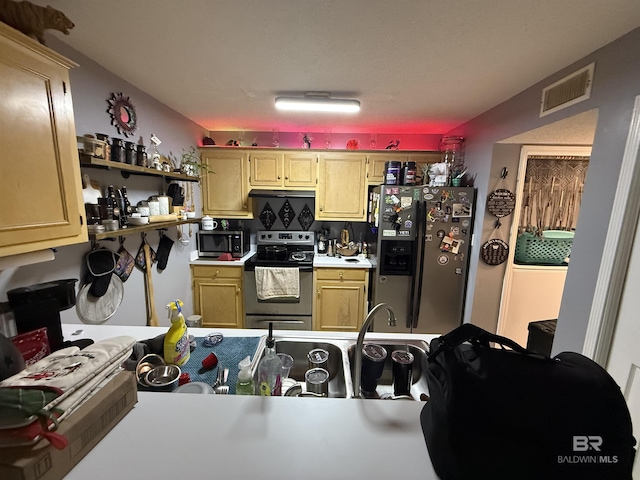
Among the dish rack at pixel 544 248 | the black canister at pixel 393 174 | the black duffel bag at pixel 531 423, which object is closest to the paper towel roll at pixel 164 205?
the black canister at pixel 393 174

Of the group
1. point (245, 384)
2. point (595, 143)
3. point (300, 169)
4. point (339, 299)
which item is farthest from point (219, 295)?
point (595, 143)

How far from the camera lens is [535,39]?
49.7 inches

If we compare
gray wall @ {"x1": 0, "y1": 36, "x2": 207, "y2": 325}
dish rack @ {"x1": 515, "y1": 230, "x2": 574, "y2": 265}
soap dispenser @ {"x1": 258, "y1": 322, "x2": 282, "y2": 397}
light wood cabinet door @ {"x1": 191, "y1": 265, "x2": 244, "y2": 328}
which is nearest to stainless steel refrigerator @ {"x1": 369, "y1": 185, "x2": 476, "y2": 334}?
dish rack @ {"x1": 515, "y1": 230, "x2": 574, "y2": 265}

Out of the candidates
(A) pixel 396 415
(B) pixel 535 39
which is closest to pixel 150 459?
(A) pixel 396 415

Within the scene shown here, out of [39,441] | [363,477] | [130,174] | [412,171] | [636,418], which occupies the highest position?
[412,171]

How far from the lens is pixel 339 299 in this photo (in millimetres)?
2893

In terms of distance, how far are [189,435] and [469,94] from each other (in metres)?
2.58

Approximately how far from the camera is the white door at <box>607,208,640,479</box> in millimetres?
1150

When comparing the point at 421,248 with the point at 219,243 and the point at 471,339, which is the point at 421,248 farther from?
the point at 219,243

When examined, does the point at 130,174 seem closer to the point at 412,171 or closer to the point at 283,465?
the point at 283,465

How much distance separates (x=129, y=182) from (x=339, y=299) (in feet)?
7.36

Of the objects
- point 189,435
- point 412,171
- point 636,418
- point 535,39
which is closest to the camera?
point 189,435

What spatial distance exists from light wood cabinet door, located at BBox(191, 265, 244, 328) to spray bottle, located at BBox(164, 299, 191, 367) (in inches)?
66.3

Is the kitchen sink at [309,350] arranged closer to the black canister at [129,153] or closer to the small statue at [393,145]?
the black canister at [129,153]
